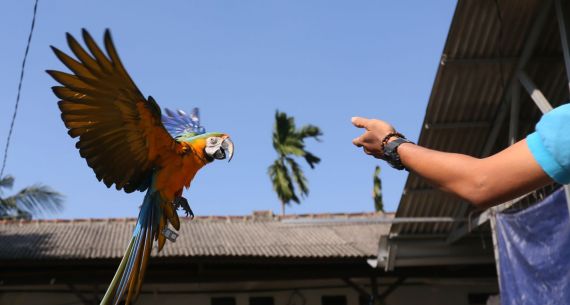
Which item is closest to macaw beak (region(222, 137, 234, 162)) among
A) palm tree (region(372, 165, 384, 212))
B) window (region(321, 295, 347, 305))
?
window (region(321, 295, 347, 305))

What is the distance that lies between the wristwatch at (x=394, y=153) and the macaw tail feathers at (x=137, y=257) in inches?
42.8

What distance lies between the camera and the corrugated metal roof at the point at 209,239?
922cm

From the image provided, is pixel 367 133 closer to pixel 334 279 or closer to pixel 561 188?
pixel 561 188

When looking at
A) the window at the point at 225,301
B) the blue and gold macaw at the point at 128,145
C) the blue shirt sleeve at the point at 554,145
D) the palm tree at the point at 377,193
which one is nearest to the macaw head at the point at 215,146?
the blue and gold macaw at the point at 128,145

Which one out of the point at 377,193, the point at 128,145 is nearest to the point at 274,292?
the point at 128,145

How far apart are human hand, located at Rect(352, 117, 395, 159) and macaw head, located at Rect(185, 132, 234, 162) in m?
0.98

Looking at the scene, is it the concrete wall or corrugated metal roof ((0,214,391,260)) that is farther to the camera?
the concrete wall

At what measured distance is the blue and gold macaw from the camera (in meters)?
2.19

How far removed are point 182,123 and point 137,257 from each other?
→ 3.09ft

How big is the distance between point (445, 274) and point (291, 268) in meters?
2.74

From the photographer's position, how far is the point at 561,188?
6.15m

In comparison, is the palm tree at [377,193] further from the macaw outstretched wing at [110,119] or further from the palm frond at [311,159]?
the macaw outstretched wing at [110,119]

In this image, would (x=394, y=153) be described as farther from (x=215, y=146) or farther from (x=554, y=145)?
(x=215, y=146)

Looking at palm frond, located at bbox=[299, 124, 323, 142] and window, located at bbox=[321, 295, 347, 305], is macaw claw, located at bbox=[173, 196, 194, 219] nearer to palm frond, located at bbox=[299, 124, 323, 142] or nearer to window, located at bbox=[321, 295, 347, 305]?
window, located at bbox=[321, 295, 347, 305]
